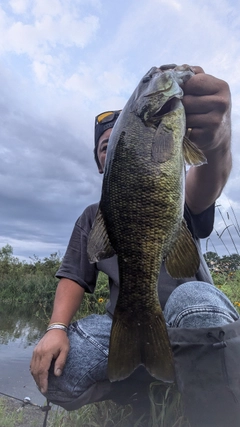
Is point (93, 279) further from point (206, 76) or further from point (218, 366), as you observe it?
point (206, 76)

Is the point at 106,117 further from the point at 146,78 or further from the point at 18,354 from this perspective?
the point at 18,354

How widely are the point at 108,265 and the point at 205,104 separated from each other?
1.37m

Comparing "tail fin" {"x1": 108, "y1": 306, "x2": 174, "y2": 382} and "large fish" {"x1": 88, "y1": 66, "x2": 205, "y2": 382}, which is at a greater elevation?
"large fish" {"x1": 88, "y1": 66, "x2": 205, "y2": 382}

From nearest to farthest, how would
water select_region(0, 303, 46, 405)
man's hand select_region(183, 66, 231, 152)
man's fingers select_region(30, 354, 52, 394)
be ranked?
man's hand select_region(183, 66, 231, 152)
man's fingers select_region(30, 354, 52, 394)
water select_region(0, 303, 46, 405)

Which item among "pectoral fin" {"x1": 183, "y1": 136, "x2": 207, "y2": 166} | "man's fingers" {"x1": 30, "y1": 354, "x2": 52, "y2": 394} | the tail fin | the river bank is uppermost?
"pectoral fin" {"x1": 183, "y1": 136, "x2": 207, "y2": 166}

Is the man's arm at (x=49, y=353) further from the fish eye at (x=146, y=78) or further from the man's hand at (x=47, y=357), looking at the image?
the fish eye at (x=146, y=78)

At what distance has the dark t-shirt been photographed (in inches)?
94.4

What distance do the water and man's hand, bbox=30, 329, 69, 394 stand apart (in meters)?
1.01

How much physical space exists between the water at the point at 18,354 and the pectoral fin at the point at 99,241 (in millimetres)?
2008

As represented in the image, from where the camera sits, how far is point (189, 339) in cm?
186

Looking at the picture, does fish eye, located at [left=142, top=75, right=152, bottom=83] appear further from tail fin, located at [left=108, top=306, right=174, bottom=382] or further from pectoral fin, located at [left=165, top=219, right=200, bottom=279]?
tail fin, located at [left=108, top=306, right=174, bottom=382]

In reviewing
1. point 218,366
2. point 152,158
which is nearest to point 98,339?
point 218,366

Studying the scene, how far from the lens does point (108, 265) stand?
2.58m

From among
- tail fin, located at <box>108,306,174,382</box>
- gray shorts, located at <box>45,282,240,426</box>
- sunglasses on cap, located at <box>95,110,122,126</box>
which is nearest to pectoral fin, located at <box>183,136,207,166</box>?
tail fin, located at <box>108,306,174,382</box>
